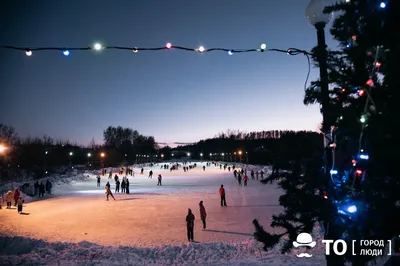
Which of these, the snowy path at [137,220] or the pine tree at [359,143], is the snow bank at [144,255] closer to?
the snowy path at [137,220]

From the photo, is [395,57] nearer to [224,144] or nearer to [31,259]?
[31,259]

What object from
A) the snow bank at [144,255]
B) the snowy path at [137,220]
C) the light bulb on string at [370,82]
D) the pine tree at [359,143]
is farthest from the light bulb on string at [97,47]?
the snowy path at [137,220]

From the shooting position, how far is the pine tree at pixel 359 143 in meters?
1.99

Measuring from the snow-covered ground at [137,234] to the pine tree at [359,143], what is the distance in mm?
4320

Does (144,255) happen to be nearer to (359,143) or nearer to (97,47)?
(97,47)

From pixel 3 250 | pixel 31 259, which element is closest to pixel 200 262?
pixel 31 259

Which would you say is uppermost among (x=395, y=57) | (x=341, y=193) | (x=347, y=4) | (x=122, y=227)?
(x=347, y=4)

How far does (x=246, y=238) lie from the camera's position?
9586 millimetres

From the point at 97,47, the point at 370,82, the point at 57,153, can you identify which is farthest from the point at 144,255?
the point at 57,153

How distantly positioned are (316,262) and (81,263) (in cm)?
547

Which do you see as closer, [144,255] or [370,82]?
[370,82]

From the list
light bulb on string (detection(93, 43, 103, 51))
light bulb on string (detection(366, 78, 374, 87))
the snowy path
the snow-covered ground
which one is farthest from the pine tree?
the snowy path

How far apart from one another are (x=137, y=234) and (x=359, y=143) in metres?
9.75

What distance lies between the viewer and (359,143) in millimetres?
2195
